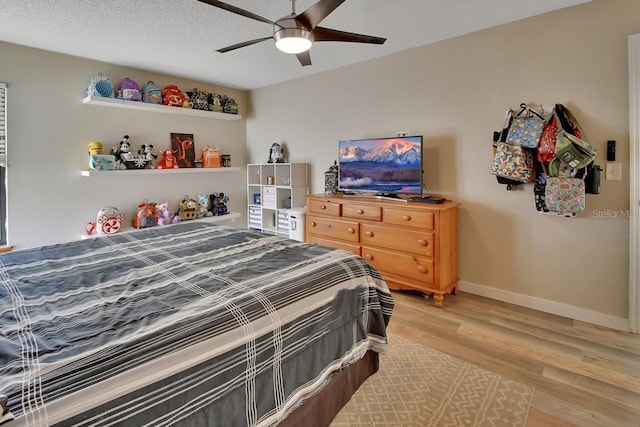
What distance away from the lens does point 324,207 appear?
3.78 metres

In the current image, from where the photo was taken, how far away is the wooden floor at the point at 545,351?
1729mm

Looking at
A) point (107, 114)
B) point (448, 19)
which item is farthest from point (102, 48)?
point (448, 19)

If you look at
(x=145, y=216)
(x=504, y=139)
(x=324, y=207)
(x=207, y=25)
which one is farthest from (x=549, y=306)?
(x=145, y=216)

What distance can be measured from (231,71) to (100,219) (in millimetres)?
2325

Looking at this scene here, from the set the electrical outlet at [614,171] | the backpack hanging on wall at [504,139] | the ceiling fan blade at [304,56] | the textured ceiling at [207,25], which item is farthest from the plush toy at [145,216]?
the electrical outlet at [614,171]

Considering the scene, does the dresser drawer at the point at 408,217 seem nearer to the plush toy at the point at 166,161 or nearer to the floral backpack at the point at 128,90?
the plush toy at the point at 166,161

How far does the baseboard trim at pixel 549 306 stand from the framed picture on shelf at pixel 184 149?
12.2ft

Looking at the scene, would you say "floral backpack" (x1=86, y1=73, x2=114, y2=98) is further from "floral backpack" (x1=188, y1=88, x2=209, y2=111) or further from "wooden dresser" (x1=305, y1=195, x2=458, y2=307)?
"wooden dresser" (x1=305, y1=195, x2=458, y2=307)

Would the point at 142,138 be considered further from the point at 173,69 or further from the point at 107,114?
the point at 173,69

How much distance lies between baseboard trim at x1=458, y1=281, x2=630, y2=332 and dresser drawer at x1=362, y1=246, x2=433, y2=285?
0.57 metres

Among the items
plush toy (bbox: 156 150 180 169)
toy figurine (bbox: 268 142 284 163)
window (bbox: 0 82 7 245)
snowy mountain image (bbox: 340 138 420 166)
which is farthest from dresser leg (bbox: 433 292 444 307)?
window (bbox: 0 82 7 245)

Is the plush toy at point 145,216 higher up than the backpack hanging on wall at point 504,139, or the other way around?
the backpack hanging on wall at point 504,139

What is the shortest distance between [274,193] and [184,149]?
4.43 ft

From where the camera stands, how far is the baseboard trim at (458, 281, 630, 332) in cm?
256
